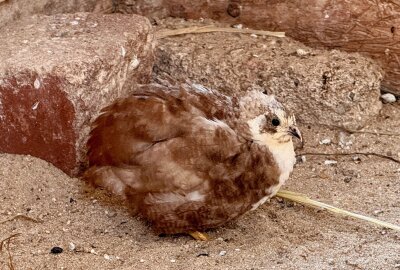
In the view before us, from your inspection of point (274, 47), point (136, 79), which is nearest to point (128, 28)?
point (136, 79)

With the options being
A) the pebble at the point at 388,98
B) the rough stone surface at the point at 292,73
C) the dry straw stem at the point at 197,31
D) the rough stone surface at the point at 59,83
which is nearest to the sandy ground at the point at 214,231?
the rough stone surface at the point at 59,83

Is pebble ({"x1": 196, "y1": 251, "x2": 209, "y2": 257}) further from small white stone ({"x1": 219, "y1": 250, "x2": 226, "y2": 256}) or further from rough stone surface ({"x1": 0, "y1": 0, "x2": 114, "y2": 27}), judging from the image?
rough stone surface ({"x1": 0, "y1": 0, "x2": 114, "y2": 27})

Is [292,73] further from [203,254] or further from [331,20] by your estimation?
[203,254]

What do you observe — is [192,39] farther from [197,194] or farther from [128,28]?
[197,194]

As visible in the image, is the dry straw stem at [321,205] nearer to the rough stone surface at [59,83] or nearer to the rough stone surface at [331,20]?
the rough stone surface at [59,83]

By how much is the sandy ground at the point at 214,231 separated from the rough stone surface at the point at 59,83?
11 cm

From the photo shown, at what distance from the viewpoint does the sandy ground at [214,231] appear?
2.88 meters

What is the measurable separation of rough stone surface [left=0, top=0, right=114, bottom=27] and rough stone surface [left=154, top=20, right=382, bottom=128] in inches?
16.7

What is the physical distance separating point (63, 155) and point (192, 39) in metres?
1.08

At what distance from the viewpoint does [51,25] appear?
362 centimetres

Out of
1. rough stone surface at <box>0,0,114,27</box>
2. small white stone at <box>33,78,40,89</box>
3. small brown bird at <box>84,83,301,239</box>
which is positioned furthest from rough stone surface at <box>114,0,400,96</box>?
small white stone at <box>33,78,40,89</box>

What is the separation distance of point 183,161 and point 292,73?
1.10 m

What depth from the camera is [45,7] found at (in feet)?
12.8

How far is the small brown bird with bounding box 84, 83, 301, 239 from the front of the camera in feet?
9.69
